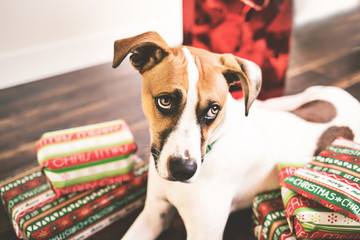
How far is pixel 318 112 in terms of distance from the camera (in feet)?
5.23

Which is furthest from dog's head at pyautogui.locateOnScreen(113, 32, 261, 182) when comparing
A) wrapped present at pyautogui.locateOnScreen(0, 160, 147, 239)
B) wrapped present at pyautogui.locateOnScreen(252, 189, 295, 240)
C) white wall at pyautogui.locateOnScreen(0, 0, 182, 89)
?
white wall at pyautogui.locateOnScreen(0, 0, 182, 89)

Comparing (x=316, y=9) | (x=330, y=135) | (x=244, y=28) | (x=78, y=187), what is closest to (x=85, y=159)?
(x=78, y=187)

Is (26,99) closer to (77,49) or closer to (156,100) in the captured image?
(77,49)

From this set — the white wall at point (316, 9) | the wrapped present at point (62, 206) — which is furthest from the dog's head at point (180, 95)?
the white wall at point (316, 9)

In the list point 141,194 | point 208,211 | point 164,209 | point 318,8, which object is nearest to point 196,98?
point 208,211

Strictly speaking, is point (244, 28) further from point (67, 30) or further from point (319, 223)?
point (67, 30)

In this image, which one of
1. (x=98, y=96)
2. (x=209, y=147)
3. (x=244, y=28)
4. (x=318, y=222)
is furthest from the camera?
(x=98, y=96)

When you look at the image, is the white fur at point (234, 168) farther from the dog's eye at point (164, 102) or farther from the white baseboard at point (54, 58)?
the white baseboard at point (54, 58)

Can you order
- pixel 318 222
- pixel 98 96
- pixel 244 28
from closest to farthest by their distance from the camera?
pixel 318 222
pixel 244 28
pixel 98 96

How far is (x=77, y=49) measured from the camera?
329 cm

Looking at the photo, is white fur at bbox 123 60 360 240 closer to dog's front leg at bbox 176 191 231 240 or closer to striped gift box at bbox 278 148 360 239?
dog's front leg at bbox 176 191 231 240

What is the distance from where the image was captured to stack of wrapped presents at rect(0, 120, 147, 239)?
5.11 feet

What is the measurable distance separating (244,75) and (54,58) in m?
2.53

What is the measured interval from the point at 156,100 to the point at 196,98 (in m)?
0.15
